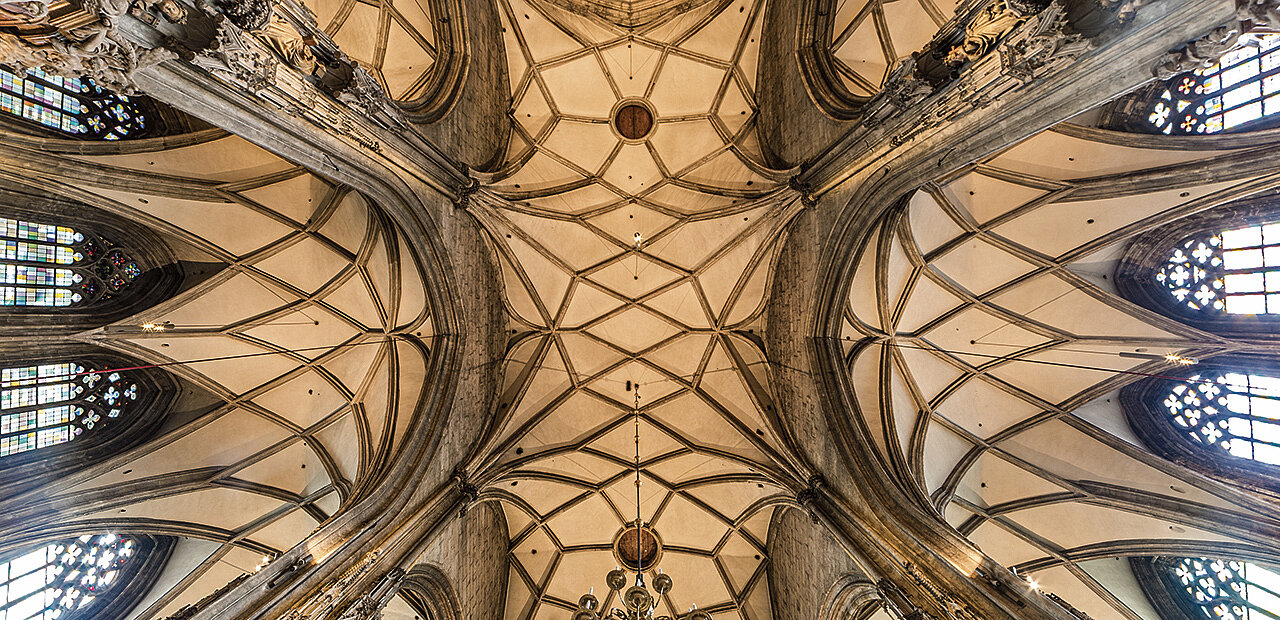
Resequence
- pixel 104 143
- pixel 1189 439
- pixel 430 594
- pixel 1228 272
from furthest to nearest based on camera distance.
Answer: pixel 430 594
pixel 1189 439
pixel 1228 272
pixel 104 143

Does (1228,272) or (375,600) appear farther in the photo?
(1228,272)

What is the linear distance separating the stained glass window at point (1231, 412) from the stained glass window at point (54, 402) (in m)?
21.5

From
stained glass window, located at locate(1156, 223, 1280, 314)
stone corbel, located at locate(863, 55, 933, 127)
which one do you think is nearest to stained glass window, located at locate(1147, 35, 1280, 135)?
stained glass window, located at locate(1156, 223, 1280, 314)

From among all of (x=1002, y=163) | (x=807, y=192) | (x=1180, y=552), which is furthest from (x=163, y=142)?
(x=1180, y=552)

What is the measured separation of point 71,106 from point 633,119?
12054 mm

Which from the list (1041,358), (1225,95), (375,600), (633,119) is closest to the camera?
(375,600)

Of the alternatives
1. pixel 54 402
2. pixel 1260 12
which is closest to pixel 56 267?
pixel 54 402

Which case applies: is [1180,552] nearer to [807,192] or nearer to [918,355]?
[918,355]

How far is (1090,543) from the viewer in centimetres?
1279

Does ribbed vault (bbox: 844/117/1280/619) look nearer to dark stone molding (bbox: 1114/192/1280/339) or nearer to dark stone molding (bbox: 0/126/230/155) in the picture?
dark stone molding (bbox: 1114/192/1280/339)

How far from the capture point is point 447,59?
13750 mm

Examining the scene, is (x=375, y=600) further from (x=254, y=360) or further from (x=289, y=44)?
(x=289, y=44)

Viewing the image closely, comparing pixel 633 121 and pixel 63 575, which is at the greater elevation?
pixel 633 121

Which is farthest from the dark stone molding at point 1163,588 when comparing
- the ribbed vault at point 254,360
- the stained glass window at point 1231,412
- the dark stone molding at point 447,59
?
the dark stone molding at point 447,59
